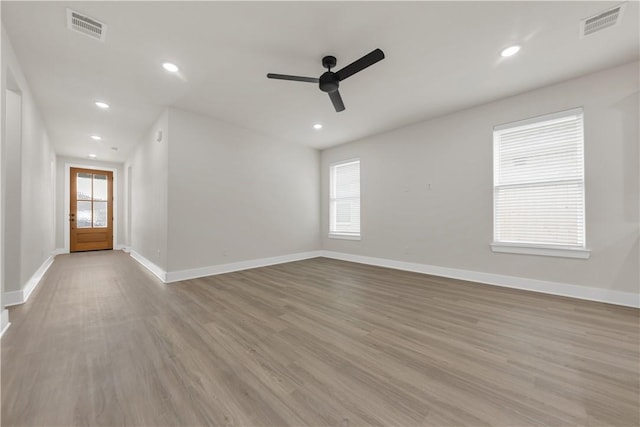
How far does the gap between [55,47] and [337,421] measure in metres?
4.08

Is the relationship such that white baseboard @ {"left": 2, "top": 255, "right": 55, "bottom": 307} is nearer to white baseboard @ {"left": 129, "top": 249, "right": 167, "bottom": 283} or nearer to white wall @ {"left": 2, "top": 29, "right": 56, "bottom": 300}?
white wall @ {"left": 2, "top": 29, "right": 56, "bottom": 300}

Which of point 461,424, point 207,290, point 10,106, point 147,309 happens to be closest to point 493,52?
point 461,424

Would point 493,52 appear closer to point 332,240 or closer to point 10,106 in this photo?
point 332,240

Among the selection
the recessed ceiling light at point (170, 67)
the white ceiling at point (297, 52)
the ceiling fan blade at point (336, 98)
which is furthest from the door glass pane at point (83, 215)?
the ceiling fan blade at point (336, 98)

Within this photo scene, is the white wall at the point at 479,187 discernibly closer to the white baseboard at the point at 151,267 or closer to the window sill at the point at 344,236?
the window sill at the point at 344,236

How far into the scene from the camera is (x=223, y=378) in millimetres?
1561

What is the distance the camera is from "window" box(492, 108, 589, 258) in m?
3.14

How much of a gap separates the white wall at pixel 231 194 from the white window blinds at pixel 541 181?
384 cm

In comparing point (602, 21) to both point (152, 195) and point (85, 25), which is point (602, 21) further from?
point (152, 195)

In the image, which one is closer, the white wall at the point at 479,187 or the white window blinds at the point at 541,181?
the white wall at the point at 479,187

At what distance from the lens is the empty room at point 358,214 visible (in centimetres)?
149

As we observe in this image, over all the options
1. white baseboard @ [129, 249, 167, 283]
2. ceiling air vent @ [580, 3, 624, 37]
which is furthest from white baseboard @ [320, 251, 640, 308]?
white baseboard @ [129, 249, 167, 283]

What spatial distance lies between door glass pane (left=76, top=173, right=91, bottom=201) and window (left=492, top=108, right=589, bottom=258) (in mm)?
10161

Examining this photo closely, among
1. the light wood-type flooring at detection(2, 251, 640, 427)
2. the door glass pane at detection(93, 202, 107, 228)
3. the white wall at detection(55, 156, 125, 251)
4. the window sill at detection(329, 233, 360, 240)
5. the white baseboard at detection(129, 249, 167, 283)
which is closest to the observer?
the light wood-type flooring at detection(2, 251, 640, 427)
